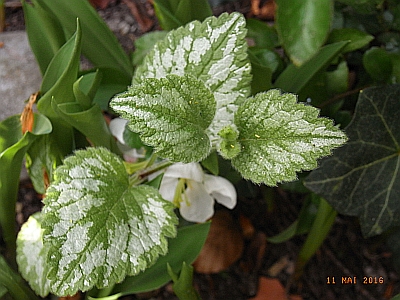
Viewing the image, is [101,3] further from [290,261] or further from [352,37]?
[290,261]

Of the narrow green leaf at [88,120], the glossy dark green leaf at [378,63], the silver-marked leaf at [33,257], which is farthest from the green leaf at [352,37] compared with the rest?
the silver-marked leaf at [33,257]

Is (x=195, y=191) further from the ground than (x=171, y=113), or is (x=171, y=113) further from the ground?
(x=171, y=113)

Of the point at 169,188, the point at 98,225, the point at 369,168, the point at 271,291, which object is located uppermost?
the point at 98,225

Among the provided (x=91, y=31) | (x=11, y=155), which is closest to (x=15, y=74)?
(x=91, y=31)

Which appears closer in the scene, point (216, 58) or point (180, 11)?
point (216, 58)

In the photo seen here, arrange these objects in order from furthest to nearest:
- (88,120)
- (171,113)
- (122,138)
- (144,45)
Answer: (144,45) < (122,138) < (88,120) < (171,113)

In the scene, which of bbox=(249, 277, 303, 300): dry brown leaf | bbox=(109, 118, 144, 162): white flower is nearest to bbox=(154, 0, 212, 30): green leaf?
bbox=(109, 118, 144, 162): white flower

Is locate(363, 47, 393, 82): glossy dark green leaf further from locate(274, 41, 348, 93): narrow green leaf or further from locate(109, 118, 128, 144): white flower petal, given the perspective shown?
locate(109, 118, 128, 144): white flower petal

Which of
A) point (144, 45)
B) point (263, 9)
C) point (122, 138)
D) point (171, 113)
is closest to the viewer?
point (171, 113)
